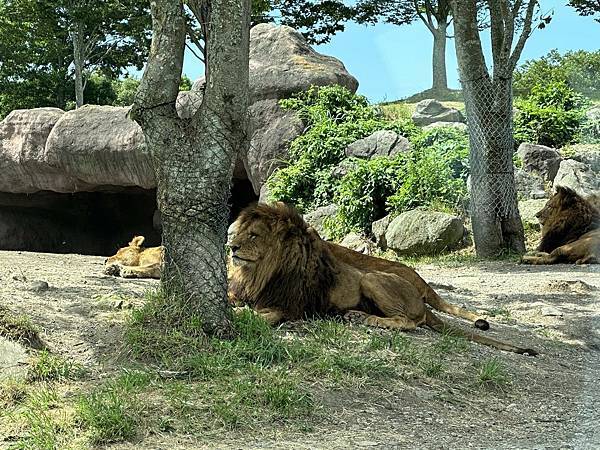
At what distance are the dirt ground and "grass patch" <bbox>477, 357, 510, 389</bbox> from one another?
0.24ft

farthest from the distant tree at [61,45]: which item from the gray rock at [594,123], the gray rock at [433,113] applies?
the gray rock at [594,123]

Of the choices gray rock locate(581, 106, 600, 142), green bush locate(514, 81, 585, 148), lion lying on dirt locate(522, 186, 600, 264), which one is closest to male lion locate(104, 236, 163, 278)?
gray rock locate(581, 106, 600, 142)

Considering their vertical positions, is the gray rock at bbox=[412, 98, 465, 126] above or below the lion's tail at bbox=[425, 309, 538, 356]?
above

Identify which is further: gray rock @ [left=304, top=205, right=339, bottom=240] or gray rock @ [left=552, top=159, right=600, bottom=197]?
gray rock @ [left=304, top=205, right=339, bottom=240]

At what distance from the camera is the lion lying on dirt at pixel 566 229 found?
1212 centimetres

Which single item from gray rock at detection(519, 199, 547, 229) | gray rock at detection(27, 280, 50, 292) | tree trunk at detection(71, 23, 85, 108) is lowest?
gray rock at detection(27, 280, 50, 292)

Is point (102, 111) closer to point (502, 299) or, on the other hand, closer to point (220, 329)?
point (502, 299)

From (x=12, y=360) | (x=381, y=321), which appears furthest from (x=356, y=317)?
(x=12, y=360)

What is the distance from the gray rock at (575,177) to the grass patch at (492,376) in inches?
260

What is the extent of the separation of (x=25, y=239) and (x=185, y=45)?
696 inches

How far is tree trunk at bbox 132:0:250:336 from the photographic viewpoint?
6.11 m

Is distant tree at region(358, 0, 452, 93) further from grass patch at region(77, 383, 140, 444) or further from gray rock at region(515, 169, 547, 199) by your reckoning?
grass patch at region(77, 383, 140, 444)

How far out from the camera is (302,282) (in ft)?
22.8

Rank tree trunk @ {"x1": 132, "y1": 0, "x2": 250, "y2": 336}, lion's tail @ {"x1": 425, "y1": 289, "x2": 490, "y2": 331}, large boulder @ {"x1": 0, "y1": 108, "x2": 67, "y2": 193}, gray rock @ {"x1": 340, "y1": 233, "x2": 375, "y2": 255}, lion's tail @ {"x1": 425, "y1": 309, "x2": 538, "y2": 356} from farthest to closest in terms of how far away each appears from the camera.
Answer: large boulder @ {"x1": 0, "y1": 108, "x2": 67, "y2": 193} → gray rock @ {"x1": 340, "y1": 233, "x2": 375, "y2": 255} → lion's tail @ {"x1": 425, "y1": 289, "x2": 490, "y2": 331} → lion's tail @ {"x1": 425, "y1": 309, "x2": 538, "y2": 356} → tree trunk @ {"x1": 132, "y1": 0, "x2": 250, "y2": 336}
